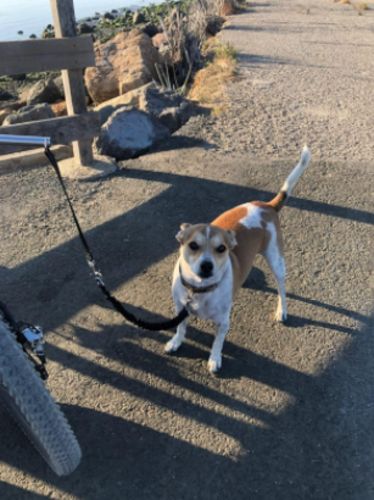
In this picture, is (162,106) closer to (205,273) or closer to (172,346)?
(172,346)

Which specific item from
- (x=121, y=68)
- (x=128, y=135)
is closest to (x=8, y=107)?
(x=121, y=68)

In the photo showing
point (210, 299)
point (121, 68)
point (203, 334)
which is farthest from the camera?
point (121, 68)

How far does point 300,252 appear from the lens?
4.59 m

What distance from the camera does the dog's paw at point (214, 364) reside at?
130 inches

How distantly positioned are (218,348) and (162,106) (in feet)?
16.9

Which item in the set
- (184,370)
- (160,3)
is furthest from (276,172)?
(160,3)

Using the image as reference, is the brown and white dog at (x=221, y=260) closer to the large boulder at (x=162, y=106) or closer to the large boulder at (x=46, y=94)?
the large boulder at (x=162, y=106)

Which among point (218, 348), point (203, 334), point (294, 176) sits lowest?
point (203, 334)

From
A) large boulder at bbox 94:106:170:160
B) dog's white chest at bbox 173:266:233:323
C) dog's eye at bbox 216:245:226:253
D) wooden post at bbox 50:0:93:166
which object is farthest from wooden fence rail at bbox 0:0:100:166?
dog's eye at bbox 216:245:226:253

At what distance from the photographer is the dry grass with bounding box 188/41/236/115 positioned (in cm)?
806

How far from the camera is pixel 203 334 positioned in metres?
3.66

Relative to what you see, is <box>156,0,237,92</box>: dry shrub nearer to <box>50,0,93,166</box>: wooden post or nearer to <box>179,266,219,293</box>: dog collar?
<box>50,0,93,166</box>: wooden post

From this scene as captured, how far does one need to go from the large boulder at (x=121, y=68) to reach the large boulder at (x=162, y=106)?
128cm

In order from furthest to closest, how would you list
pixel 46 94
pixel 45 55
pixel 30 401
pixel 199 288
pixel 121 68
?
1. pixel 46 94
2. pixel 121 68
3. pixel 45 55
4. pixel 199 288
5. pixel 30 401
